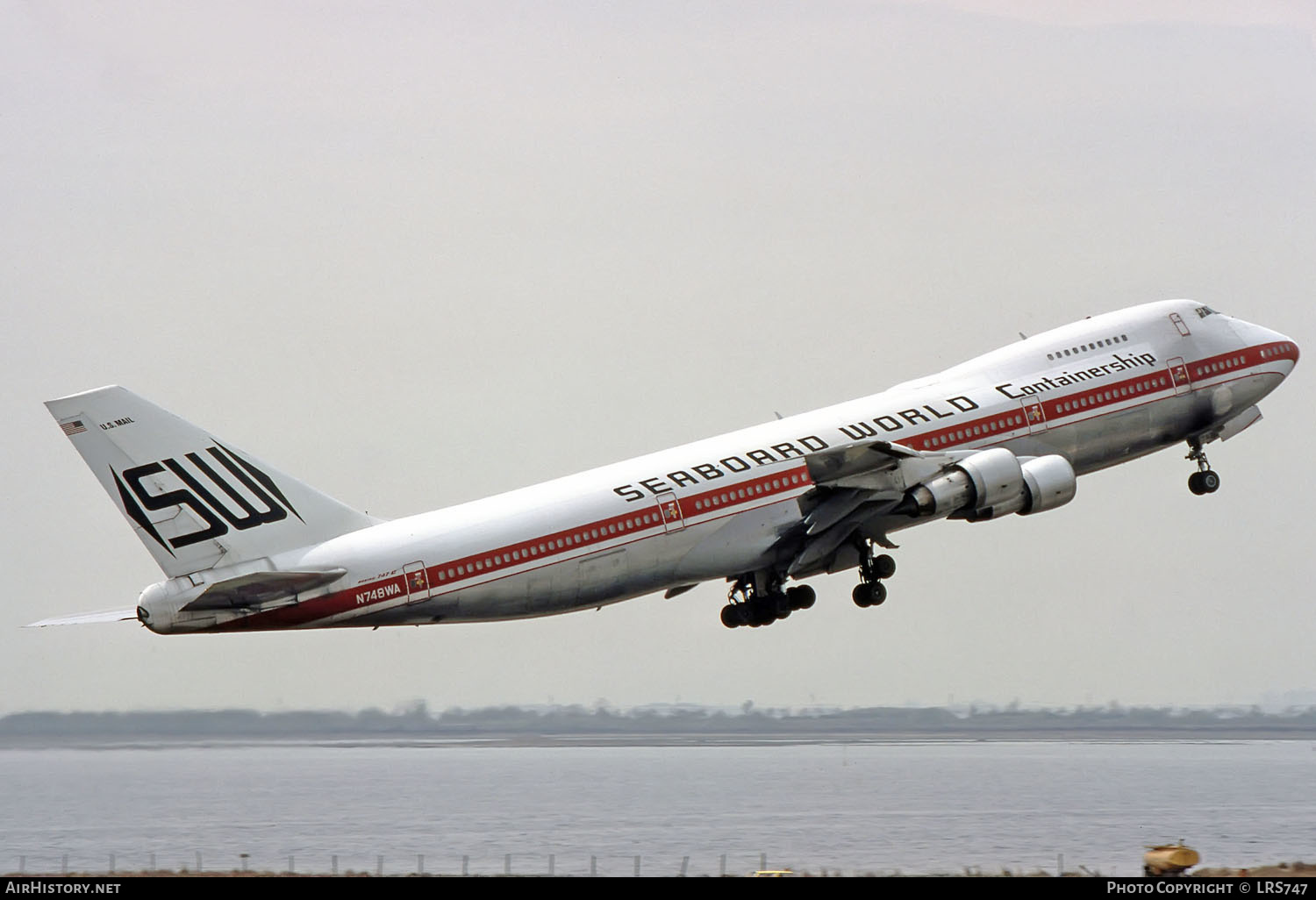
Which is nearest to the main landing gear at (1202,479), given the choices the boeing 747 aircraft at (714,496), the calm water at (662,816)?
the boeing 747 aircraft at (714,496)

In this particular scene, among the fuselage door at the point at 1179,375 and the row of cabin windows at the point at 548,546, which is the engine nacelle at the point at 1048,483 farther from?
the row of cabin windows at the point at 548,546

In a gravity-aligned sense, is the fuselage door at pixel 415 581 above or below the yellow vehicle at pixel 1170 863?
above

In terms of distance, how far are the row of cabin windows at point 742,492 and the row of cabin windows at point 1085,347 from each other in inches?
386

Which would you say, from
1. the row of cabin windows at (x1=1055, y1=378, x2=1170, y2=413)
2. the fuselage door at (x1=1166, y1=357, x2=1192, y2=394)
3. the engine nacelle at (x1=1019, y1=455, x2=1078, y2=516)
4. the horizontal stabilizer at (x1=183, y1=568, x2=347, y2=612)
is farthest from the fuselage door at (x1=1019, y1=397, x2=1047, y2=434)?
the horizontal stabilizer at (x1=183, y1=568, x2=347, y2=612)

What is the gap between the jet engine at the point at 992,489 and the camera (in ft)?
150

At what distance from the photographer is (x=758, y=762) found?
185 m

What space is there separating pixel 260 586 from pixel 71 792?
122 m

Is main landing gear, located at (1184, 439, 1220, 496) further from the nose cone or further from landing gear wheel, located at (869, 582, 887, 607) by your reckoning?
landing gear wheel, located at (869, 582, 887, 607)

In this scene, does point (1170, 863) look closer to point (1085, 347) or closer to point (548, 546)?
point (1085, 347)

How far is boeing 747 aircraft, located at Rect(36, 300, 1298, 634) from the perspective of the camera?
41.2 m

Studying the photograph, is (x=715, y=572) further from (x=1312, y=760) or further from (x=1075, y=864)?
(x=1312, y=760)

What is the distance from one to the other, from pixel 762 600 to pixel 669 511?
22.5ft

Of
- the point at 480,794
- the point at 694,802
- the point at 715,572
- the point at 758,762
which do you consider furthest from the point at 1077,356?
the point at 758,762

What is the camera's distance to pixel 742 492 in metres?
45.2
